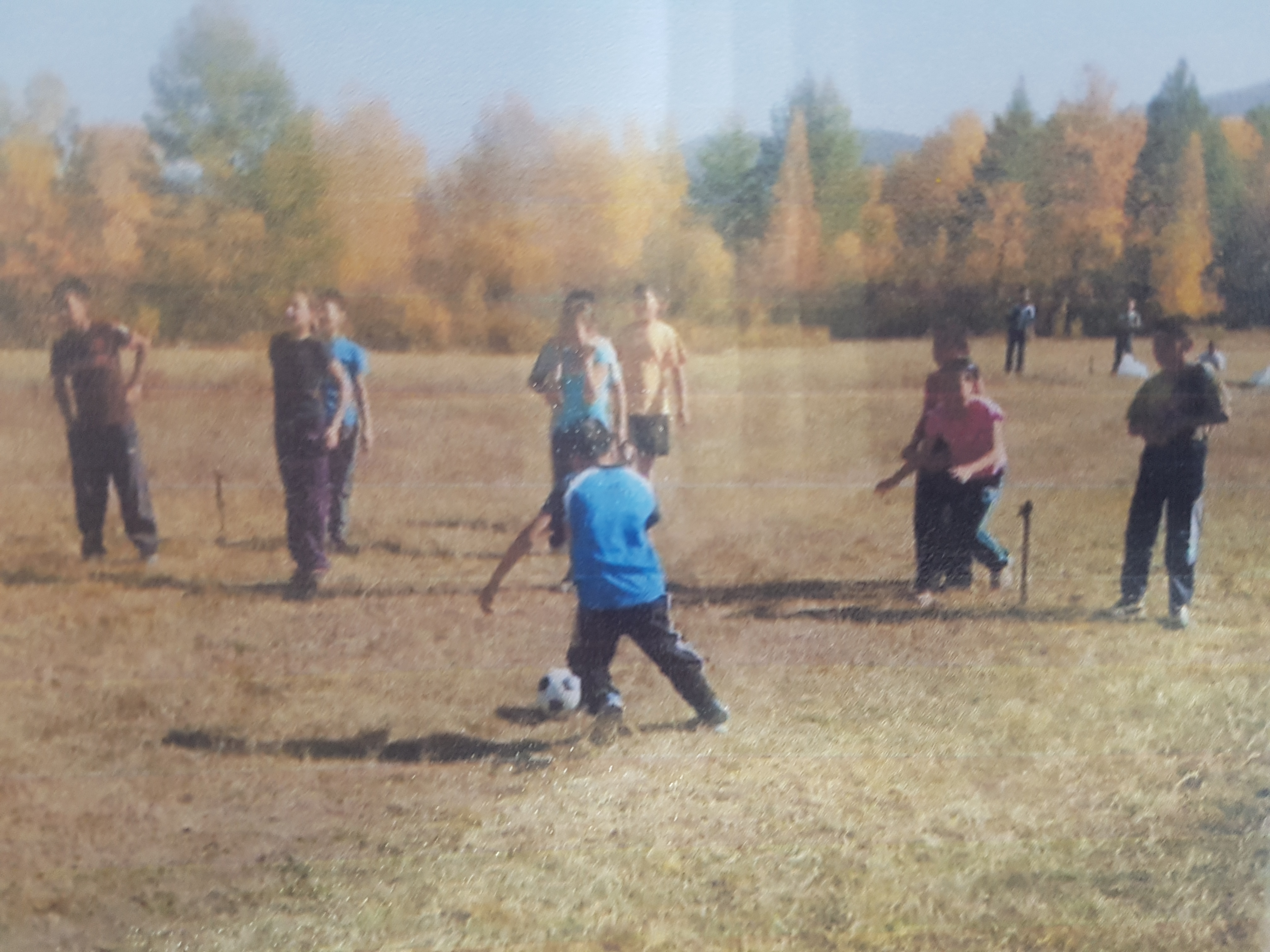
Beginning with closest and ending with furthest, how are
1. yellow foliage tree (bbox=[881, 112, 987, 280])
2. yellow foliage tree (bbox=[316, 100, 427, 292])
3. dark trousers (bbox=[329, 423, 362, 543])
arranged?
yellow foliage tree (bbox=[316, 100, 427, 292]) → dark trousers (bbox=[329, 423, 362, 543]) → yellow foliage tree (bbox=[881, 112, 987, 280])

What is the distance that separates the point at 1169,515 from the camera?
3.45m

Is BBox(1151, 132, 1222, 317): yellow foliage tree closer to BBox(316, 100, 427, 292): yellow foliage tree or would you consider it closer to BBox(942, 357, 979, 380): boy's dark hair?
BBox(942, 357, 979, 380): boy's dark hair

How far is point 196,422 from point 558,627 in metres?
1.17

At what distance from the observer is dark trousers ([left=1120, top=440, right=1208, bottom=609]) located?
3432 millimetres

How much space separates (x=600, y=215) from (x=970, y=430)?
4.27 feet

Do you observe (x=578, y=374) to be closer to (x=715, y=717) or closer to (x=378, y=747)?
(x=715, y=717)

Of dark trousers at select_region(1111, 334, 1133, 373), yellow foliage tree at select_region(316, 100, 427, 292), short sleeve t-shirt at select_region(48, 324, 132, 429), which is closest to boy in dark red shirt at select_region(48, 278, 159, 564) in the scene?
short sleeve t-shirt at select_region(48, 324, 132, 429)

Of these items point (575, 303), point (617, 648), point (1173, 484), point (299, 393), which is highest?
point (575, 303)

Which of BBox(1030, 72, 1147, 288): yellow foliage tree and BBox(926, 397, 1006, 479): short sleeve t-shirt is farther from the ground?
BBox(1030, 72, 1147, 288): yellow foliage tree

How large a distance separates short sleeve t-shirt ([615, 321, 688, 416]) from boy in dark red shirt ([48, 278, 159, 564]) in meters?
1.32

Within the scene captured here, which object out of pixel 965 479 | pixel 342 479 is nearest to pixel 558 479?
pixel 342 479

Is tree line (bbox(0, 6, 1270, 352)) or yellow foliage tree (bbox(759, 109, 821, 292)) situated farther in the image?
yellow foliage tree (bbox(759, 109, 821, 292))

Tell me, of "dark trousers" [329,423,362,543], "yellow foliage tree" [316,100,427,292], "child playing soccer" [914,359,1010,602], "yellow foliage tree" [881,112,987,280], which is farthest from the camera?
"child playing soccer" [914,359,1010,602]

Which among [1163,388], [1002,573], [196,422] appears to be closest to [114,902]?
[196,422]
